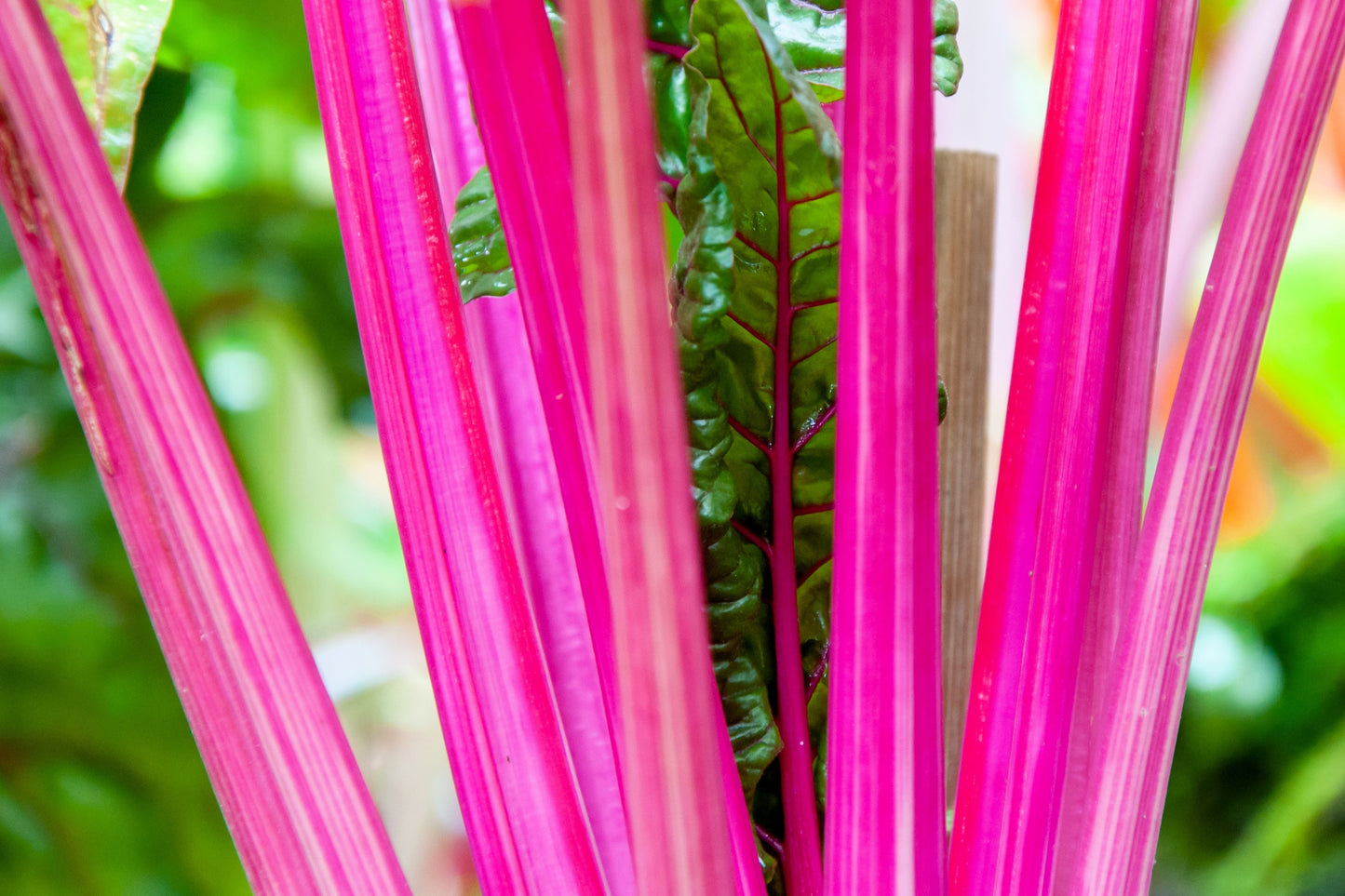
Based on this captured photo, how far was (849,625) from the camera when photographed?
10.5 inches

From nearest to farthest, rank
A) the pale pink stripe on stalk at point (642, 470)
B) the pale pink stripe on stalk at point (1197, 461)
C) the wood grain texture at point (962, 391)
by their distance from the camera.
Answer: the pale pink stripe on stalk at point (642, 470)
the pale pink stripe on stalk at point (1197, 461)
the wood grain texture at point (962, 391)

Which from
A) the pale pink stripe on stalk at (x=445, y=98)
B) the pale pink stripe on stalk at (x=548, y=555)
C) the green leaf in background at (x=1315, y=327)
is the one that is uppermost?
the pale pink stripe on stalk at (x=445, y=98)

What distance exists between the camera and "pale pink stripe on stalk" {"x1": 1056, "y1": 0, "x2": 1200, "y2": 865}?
1.01ft

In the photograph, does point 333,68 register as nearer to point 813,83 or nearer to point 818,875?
point 813,83

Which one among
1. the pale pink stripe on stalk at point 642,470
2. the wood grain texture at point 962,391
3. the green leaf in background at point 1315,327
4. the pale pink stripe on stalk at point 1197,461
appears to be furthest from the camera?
the green leaf in background at point 1315,327

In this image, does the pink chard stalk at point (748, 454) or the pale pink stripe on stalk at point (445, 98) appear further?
the pale pink stripe on stalk at point (445, 98)

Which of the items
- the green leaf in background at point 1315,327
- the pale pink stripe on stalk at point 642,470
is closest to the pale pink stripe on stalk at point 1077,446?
the pale pink stripe on stalk at point 642,470

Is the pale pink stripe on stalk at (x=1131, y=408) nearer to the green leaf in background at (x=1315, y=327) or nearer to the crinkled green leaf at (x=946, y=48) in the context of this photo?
the crinkled green leaf at (x=946, y=48)

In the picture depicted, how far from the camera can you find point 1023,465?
1.07 ft

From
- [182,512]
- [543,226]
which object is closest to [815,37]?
[543,226]

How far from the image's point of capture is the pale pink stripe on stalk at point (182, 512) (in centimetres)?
29

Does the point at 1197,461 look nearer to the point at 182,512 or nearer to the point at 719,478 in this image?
the point at 719,478

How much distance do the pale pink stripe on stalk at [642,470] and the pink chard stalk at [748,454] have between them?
4 centimetres

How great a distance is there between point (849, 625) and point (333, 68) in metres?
0.24
